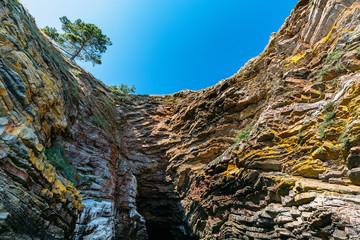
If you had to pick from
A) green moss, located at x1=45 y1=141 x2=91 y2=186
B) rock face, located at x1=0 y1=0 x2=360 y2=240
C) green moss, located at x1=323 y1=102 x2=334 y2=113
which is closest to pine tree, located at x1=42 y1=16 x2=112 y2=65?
rock face, located at x1=0 y1=0 x2=360 y2=240

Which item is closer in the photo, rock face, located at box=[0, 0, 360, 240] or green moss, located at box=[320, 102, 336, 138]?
rock face, located at box=[0, 0, 360, 240]

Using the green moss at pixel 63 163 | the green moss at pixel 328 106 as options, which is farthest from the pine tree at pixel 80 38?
the green moss at pixel 328 106

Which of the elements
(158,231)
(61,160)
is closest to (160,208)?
(158,231)

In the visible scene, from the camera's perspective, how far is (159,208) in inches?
690

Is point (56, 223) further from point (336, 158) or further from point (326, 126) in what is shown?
point (326, 126)

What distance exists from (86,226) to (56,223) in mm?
3892

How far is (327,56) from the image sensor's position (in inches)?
383

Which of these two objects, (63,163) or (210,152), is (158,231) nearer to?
(210,152)

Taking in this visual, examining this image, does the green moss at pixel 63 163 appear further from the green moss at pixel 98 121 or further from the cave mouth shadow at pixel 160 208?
the cave mouth shadow at pixel 160 208

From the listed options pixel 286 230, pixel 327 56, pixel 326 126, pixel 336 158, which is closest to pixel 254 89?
pixel 327 56

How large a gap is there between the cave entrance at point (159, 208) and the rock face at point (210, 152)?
0.35ft

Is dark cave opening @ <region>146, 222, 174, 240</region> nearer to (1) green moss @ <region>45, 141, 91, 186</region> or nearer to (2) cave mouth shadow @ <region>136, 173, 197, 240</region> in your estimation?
(2) cave mouth shadow @ <region>136, 173, 197, 240</region>

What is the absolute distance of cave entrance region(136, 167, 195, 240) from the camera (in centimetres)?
1697

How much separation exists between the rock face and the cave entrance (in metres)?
0.11
